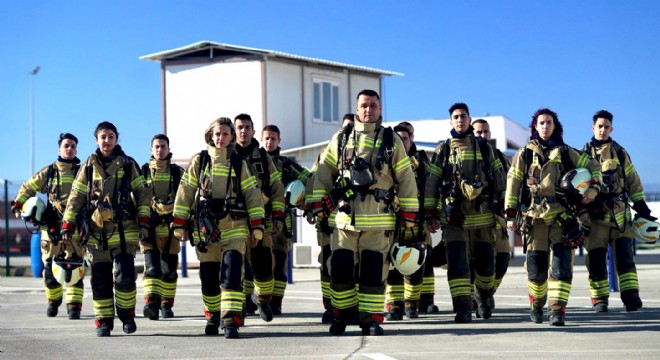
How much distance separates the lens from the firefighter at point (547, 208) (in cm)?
1149

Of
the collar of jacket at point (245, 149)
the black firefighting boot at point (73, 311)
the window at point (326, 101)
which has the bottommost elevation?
the black firefighting boot at point (73, 311)

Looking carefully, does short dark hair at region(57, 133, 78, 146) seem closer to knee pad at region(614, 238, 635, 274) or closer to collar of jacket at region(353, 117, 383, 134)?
collar of jacket at region(353, 117, 383, 134)

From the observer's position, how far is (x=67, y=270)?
1310 centimetres

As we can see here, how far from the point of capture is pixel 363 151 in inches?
429

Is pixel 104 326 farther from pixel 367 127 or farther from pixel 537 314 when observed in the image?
pixel 537 314

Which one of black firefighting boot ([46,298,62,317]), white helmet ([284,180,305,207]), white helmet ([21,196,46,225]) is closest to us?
white helmet ([284,180,305,207])

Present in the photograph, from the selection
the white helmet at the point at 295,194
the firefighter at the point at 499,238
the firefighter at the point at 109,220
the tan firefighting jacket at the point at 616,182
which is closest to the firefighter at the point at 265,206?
the white helmet at the point at 295,194

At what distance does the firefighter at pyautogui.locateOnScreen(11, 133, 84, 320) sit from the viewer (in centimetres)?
1362

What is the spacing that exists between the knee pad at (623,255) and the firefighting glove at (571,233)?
1950 mm

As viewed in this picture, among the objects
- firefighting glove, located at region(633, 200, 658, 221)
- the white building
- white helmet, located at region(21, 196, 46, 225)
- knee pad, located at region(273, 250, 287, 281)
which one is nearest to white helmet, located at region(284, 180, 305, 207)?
knee pad, located at region(273, 250, 287, 281)

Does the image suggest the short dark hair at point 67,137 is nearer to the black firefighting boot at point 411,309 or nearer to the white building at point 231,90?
the black firefighting boot at point 411,309

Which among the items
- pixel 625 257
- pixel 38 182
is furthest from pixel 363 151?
pixel 38 182

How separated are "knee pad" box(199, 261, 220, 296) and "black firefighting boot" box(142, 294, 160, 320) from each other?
2306 mm

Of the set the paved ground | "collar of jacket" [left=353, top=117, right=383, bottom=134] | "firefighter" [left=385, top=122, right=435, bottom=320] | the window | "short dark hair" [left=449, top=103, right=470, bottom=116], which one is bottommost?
the paved ground
